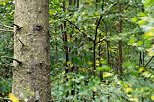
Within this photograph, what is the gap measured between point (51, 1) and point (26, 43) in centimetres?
225

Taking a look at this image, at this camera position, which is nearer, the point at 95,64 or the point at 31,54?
the point at 31,54

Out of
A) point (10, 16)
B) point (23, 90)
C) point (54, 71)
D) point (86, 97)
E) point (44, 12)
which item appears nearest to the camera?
point (23, 90)

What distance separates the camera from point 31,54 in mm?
1140

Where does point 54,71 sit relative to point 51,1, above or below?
below

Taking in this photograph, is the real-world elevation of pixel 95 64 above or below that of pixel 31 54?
below

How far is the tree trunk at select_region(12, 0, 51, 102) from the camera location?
1116 millimetres

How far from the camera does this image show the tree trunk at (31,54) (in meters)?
1.12

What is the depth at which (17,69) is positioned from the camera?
1.14 metres

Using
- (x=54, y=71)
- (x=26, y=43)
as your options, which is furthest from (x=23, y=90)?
(x=54, y=71)

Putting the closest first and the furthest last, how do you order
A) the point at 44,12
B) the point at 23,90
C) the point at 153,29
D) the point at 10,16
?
the point at 153,29 → the point at 23,90 → the point at 44,12 → the point at 10,16

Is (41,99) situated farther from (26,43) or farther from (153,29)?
(153,29)

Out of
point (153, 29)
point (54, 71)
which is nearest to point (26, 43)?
point (153, 29)

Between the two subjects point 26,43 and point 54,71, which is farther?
point 54,71

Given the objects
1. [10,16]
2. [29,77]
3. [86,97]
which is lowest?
[86,97]
